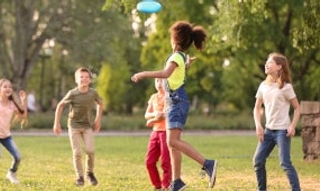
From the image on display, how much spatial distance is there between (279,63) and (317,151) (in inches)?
314

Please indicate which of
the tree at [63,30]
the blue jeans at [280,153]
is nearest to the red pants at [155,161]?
the blue jeans at [280,153]

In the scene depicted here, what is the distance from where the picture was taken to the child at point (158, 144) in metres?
10.5

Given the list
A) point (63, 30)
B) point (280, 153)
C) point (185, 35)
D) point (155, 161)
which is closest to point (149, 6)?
Answer: point (155, 161)

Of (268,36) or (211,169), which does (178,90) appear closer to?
(211,169)

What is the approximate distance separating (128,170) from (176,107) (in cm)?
559

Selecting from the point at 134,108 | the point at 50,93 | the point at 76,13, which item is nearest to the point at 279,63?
the point at 76,13

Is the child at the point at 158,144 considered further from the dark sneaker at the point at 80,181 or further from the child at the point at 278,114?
the child at the point at 278,114

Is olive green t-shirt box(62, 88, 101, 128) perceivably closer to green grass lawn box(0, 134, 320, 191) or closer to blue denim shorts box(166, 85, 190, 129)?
green grass lawn box(0, 134, 320, 191)

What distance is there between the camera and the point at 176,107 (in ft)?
31.0

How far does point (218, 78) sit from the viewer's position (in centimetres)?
6334

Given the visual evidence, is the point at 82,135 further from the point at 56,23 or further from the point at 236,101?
the point at 236,101

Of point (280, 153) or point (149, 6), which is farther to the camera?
point (149, 6)

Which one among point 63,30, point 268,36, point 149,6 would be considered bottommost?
point 149,6

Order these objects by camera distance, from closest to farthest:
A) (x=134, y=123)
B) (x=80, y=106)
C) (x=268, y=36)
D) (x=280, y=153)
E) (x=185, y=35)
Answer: (x=280, y=153) < (x=185, y=35) < (x=80, y=106) < (x=268, y=36) < (x=134, y=123)
